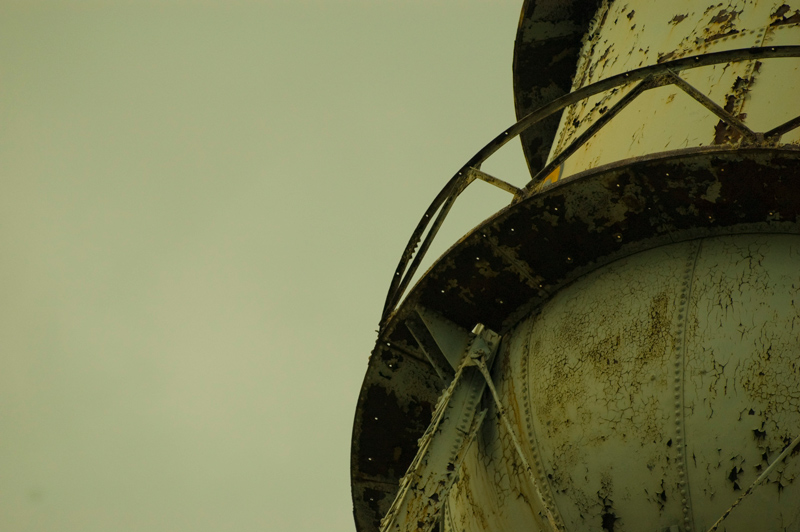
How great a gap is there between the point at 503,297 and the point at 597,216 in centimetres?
95

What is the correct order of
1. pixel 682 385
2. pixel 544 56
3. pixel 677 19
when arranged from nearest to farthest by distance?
pixel 682 385 < pixel 677 19 < pixel 544 56

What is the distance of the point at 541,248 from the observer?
229 inches

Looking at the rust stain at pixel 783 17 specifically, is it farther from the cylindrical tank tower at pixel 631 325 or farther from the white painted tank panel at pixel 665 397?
the white painted tank panel at pixel 665 397

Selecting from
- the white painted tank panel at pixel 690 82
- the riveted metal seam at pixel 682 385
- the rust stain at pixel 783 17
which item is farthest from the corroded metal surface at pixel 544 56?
the riveted metal seam at pixel 682 385

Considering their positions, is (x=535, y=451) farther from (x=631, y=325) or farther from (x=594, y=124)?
(x=594, y=124)

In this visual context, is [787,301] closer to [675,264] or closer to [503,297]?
[675,264]

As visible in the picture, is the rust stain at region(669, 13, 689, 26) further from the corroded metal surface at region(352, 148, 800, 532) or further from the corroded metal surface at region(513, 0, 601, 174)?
Result: the corroded metal surface at region(513, 0, 601, 174)

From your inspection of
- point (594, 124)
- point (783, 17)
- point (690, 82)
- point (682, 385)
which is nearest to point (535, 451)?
point (682, 385)

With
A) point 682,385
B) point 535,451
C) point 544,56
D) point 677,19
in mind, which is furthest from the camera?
point 544,56

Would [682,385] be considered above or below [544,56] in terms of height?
below

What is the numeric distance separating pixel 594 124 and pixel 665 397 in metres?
1.79

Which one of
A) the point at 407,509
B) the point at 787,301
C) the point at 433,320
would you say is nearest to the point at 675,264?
the point at 787,301

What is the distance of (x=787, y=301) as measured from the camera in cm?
489

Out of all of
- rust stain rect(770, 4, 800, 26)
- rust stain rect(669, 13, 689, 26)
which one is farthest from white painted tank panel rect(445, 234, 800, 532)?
rust stain rect(669, 13, 689, 26)
